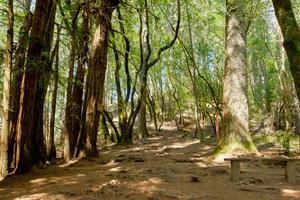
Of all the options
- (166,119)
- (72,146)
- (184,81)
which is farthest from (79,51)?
(166,119)

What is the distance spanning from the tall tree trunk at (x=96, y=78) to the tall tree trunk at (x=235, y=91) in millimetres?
3138

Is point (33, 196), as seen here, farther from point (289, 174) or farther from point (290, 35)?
point (290, 35)

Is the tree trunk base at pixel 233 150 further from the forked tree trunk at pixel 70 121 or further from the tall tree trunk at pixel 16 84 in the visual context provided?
the tall tree trunk at pixel 16 84

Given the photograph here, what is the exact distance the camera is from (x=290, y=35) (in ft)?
16.0

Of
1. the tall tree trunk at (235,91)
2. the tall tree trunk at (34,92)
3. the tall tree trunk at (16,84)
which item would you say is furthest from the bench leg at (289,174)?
the tall tree trunk at (16,84)

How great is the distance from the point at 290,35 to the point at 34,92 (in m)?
5.01

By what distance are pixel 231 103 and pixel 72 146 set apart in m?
4.27

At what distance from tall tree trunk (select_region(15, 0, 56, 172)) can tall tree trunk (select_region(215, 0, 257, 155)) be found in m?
4.32

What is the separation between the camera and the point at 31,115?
23.0 feet

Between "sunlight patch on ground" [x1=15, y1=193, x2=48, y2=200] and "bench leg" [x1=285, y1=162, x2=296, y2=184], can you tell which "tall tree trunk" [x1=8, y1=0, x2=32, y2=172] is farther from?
"bench leg" [x1=285, y1=162, x2=296, y2=184]

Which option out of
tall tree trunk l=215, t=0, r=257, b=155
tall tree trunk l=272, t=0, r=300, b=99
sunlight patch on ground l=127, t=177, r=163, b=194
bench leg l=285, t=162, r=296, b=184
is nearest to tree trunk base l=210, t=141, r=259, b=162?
tall tree trunk l=215, t=0, r=257, b=155

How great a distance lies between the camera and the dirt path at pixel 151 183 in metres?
4.81

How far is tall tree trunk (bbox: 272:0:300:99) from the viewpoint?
4.80 m

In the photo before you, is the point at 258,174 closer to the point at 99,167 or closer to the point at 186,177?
the point at 186,177
